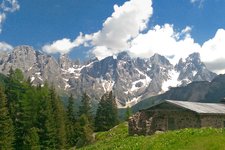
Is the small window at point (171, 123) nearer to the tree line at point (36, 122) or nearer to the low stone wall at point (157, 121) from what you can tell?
the low stone wall at point (157, 121)

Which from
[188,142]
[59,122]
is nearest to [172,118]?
[188,142]

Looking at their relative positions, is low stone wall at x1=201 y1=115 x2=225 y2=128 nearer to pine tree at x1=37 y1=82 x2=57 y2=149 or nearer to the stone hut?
the stone hut

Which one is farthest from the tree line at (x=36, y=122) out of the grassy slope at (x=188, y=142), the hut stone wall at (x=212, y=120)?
the grassy slope at (x=188, y=142)

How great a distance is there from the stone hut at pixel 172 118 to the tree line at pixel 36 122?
70.9ft

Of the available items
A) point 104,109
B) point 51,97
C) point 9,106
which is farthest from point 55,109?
point 104,109

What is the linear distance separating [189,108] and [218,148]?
76.9 ft

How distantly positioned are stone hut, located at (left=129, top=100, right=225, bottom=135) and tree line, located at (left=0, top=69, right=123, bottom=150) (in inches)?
851

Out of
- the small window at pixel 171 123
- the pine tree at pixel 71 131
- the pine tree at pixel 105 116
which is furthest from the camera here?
the pine tree at pixel 105 116

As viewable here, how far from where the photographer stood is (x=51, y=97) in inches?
4215

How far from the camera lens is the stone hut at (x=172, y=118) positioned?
52.5 meters

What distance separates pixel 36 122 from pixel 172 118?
4894cm

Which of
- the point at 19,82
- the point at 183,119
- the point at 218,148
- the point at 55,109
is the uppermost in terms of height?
the point at 19,82

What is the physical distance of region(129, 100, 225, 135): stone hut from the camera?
5250cm

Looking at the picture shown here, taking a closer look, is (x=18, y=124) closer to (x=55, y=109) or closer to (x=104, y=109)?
(x=55, y=109)
